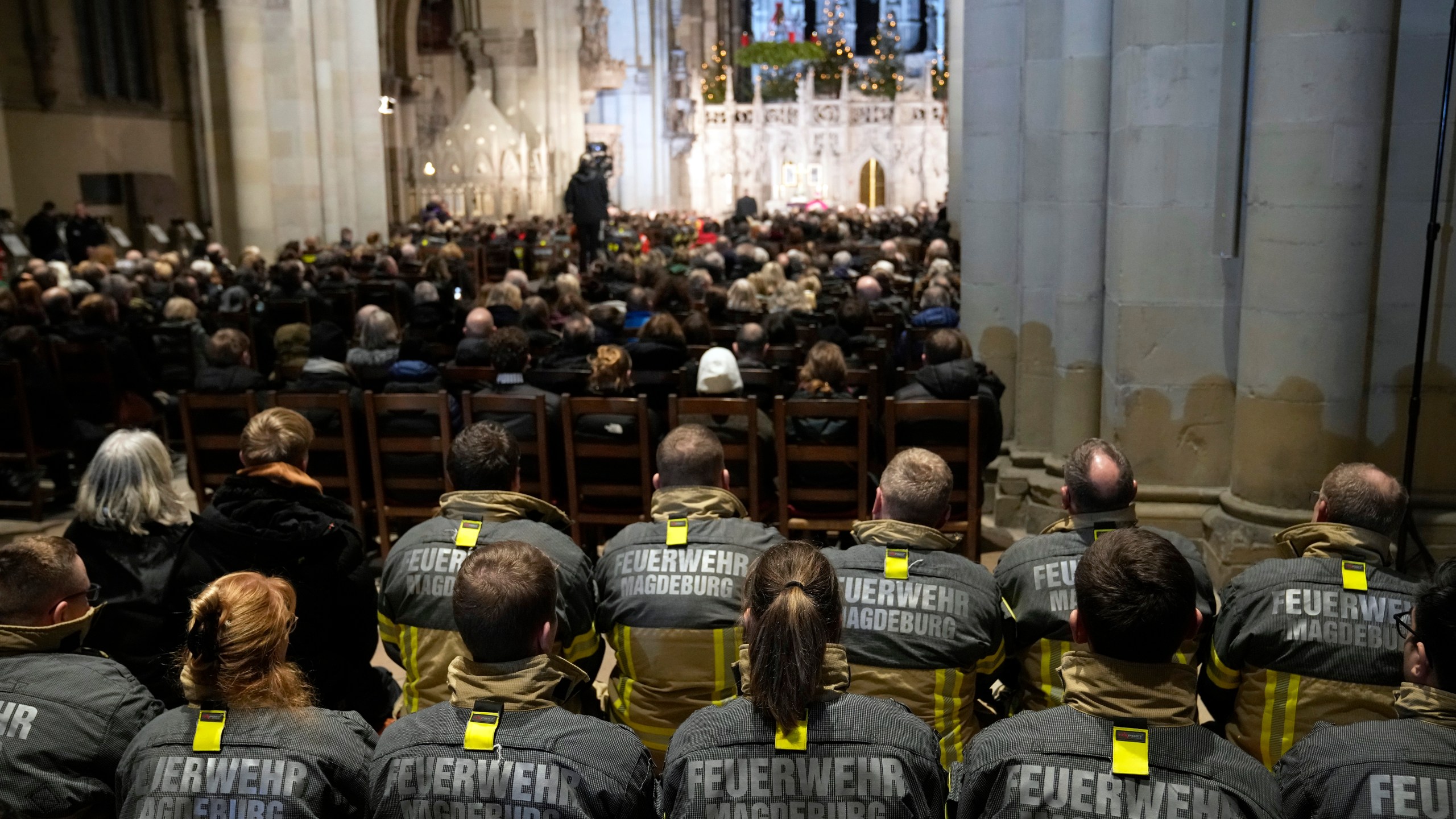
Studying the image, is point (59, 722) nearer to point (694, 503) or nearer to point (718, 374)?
point (694, 503)

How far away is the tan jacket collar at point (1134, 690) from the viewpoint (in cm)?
229

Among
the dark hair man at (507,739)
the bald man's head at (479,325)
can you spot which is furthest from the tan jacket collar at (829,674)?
the bald man's head at (479,325)

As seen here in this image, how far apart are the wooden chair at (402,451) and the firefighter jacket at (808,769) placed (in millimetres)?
3871

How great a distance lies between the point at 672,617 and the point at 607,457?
283 cm

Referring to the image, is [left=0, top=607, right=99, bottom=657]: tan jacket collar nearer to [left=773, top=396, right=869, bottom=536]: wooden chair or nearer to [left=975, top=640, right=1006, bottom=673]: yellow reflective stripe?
[left=975, top=640, right=1006, bottom=673]: yellow reflective stripe

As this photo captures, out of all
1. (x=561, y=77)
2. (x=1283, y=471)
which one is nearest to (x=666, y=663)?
(x=1283, y=471)

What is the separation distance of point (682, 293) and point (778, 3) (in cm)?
3659

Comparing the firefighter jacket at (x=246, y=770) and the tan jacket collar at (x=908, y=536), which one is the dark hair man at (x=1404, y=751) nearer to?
the tan jacket collar at (x=908, y=536)

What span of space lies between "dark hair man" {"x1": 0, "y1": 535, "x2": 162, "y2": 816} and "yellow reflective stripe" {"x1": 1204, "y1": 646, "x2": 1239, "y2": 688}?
2584 millimetres

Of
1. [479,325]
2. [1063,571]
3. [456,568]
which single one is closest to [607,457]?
[479,325]

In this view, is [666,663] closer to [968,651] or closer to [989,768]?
[968,651]

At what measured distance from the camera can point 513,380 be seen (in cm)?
647

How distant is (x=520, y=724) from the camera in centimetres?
240

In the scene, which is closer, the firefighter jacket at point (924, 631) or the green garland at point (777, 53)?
the firefighter jacket at point (924, 631)
